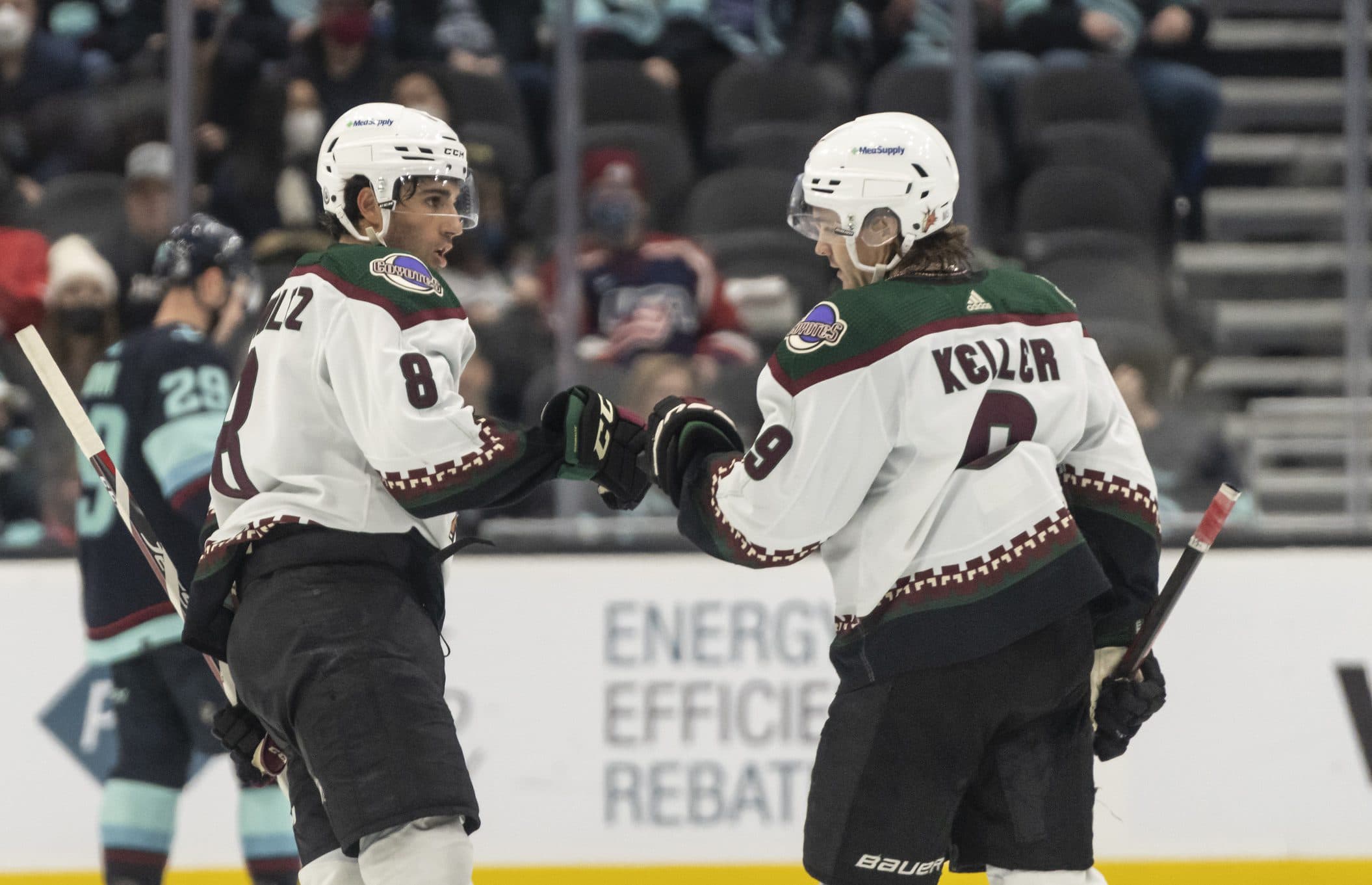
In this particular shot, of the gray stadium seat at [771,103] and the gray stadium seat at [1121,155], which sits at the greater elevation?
the gray stadium seat at [771,103]

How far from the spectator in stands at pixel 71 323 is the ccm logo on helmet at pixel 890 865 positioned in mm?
2687

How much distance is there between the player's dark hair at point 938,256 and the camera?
2.56 meters

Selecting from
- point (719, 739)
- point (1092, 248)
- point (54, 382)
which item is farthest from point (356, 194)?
point (1092, 248)

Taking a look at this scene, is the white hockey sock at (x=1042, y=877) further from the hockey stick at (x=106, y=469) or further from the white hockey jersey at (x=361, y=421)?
the hockey stick at (x=106, y=469)

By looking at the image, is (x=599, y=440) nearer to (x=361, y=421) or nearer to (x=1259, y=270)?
(x=361, y=421)

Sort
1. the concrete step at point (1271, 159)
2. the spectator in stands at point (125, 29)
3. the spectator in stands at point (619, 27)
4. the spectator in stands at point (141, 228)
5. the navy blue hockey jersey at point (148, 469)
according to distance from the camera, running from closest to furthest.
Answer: the navy blue hockey jersey at point (148, 469), the spectator in stands at point (141, 228), the spectator in stands at point (125, 29), the spectator in stands at point (619, 27), the concrete step at point (1271, 159)

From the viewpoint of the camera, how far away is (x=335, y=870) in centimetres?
258

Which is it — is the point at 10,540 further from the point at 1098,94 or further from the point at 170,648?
the point at 1098,94

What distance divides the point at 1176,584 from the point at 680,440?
2.39 feet

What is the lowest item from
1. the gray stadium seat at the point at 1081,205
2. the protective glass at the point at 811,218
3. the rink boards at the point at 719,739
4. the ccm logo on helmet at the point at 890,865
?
the rink boards at the point at 719,739

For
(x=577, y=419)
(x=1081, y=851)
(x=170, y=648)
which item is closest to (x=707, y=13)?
(x=170, y=648)

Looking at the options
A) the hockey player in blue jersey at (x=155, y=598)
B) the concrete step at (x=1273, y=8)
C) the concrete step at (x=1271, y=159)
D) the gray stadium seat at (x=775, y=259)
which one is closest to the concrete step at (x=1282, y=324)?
the concrete step at (x=1271, y=159)

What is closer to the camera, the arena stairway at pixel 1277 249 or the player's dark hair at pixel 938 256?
the player's dark hair at pixel 938 256

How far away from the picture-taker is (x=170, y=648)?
3641mm
